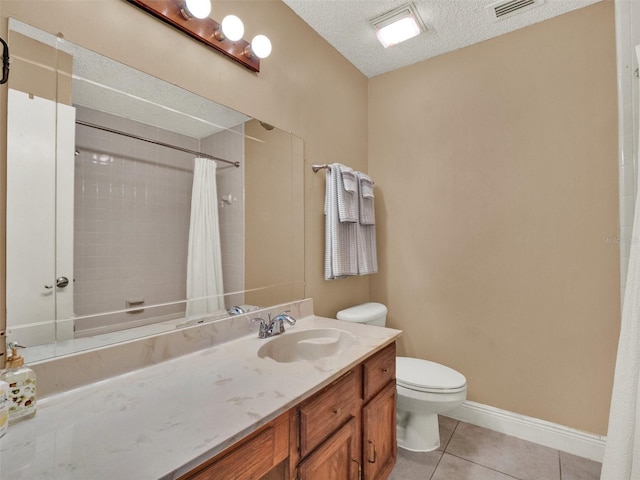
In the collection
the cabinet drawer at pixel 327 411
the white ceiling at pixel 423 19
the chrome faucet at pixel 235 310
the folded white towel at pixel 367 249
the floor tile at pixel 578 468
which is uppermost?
the white ceiling at pixel 423 19

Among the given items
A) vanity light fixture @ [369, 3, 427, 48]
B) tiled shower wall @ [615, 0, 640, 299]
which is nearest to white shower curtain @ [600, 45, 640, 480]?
tiled shower wall @ [615, 0, 640, 299]

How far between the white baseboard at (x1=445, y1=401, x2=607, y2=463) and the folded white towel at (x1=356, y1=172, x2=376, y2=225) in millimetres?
1376

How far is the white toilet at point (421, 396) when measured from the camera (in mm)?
1635

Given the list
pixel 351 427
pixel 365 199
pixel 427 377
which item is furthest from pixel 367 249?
pixel 351 427

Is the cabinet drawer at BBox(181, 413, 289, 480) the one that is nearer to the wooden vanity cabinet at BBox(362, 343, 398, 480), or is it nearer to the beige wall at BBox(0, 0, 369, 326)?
the wooden vanity cabinet at BBox(362, 343, 398, 480)

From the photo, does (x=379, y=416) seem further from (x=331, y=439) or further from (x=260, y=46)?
(x=260, y=46)

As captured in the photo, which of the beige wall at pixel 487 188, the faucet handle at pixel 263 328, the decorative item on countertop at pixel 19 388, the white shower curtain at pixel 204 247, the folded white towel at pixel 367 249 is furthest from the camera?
the folded white towel at pixel 367 249

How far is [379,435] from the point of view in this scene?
1.33 meters

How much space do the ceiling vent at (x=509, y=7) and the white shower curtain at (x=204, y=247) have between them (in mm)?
1780

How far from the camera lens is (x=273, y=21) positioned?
165 cm

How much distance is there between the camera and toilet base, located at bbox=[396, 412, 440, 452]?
5.84ft

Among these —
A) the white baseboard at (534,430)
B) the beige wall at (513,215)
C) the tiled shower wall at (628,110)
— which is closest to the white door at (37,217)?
the beige wall at (513,215)

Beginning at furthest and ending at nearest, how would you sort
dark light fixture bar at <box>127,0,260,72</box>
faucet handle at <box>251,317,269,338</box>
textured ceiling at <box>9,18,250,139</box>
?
faucet handle at <box>251,317,269,338</box>
dark light fixture bar at <box>127,0,260,72</box>
textured ceiling at <box>9,18,250,139</box>

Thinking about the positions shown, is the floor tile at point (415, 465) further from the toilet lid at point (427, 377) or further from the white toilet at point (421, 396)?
the toilet lid at point (427, 377)
